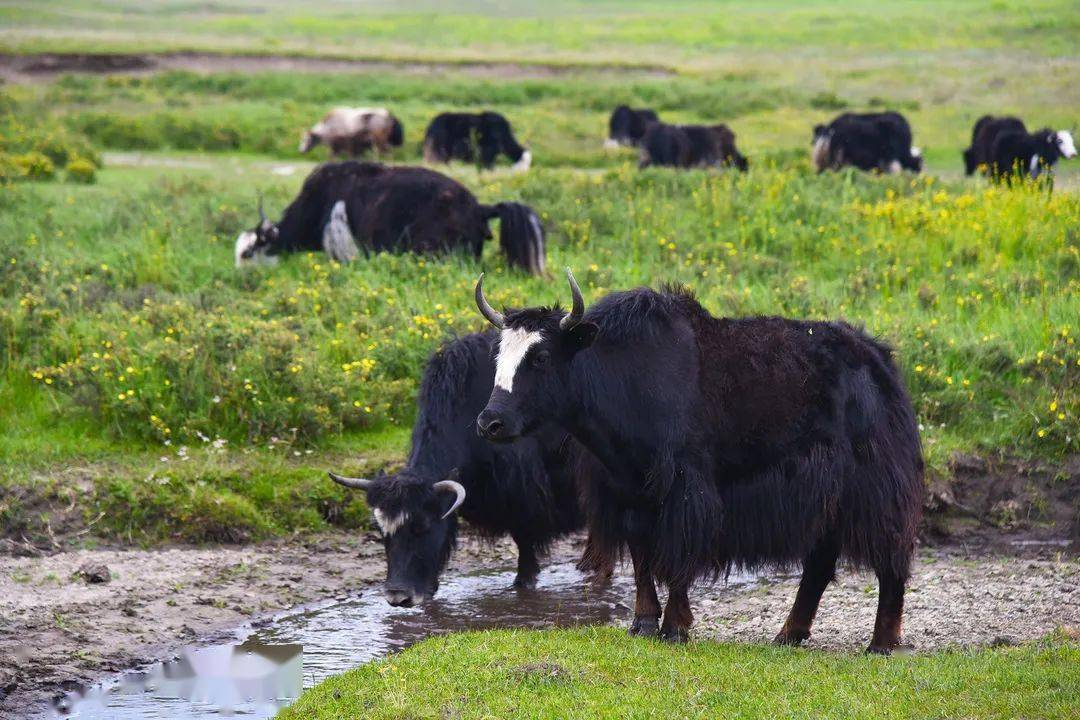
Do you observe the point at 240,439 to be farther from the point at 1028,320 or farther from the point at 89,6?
the point at 89,6

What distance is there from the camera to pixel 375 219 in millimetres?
14719

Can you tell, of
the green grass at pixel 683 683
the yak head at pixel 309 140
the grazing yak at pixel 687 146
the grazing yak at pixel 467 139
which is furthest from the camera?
the yak head at pixel 309 140

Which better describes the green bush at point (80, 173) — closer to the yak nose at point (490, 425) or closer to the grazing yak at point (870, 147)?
the grazing yak at point (870, 147)

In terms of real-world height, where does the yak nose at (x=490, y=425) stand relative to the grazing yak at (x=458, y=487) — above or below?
above

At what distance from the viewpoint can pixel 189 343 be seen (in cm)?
1080

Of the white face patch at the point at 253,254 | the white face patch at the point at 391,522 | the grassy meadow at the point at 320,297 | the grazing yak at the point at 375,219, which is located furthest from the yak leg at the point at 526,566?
the white face patch at the point at 253,254

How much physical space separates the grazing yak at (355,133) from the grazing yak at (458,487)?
19100 mm

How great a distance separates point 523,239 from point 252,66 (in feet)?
122

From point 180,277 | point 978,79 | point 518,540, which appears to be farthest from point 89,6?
point 518,540

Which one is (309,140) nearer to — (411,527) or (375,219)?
(375,219)

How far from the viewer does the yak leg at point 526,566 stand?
28.8 ft

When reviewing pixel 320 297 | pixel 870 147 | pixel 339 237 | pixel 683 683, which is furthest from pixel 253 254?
pixel 870 147

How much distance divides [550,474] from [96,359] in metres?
4.18

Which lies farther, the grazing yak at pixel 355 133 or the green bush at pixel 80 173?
the grazing yak at pixel 355 133
